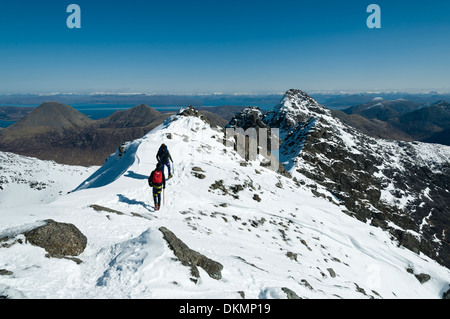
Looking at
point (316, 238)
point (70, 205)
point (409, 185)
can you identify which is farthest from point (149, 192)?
point (409, 185)

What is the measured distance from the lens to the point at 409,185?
117 meters

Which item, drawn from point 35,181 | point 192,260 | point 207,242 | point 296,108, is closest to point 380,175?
point 296,108

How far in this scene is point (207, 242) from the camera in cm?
1180

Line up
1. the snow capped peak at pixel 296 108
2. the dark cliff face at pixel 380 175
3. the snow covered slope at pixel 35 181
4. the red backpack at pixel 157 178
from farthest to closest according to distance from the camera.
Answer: the snow capped peak at pixel 296 108 → the dark cliff face at pixel 380 175 → the snow covered slope at pixel 35 181 → the red backpack at pixel 157 178

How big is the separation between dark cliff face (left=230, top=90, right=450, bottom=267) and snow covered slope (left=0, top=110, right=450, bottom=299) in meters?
28.9

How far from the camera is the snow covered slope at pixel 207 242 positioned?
633 centimetres

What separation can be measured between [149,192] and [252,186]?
13.1 m

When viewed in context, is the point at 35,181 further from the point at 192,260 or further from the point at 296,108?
the point at 296,108

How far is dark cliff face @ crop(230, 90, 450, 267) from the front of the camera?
67125 millimetres

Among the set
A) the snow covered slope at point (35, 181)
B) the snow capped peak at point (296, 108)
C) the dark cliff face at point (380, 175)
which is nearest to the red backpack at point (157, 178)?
the dark cliff face at point (380, 175)

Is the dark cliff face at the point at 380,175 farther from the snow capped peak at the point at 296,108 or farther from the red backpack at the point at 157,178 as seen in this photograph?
the red backpack at the point at 157,178

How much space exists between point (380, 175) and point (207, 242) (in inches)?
5090

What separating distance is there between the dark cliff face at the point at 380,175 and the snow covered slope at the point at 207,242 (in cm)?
2888

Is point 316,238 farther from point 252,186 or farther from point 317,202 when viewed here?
point 317,202
